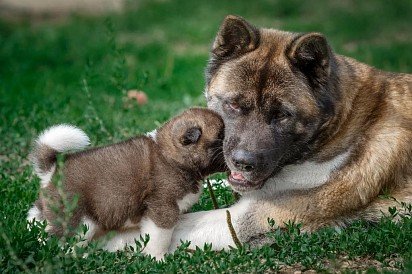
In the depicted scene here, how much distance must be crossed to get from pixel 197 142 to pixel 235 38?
30.3 inches

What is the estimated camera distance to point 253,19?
1684 cm

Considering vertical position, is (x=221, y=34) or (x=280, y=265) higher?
(x=221, y=34)

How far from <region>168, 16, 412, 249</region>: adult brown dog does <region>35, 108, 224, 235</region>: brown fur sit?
0.19 m

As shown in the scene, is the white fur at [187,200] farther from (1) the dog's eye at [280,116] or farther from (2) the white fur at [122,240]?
(1) the dog's eye at [280,116]

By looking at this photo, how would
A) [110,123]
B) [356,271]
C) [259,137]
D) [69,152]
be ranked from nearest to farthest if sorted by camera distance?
[356,271] < [259,137] < [69,152] < [110,123]

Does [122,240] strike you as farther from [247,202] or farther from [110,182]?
[247,202]

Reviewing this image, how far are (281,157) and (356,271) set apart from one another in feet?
3.14

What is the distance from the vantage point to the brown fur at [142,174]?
18.8 ft

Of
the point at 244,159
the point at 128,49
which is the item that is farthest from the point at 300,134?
the point at 128,49

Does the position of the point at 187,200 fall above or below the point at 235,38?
below

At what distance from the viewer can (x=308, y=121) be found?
588 centimetres

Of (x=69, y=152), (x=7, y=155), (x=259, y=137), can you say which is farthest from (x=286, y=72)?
(x=7, y=155)

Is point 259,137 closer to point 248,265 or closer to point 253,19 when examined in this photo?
point 248,265

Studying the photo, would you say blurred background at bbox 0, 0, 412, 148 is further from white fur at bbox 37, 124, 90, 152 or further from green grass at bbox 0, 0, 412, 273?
white fur at bbox 37, 124, 90, 152
